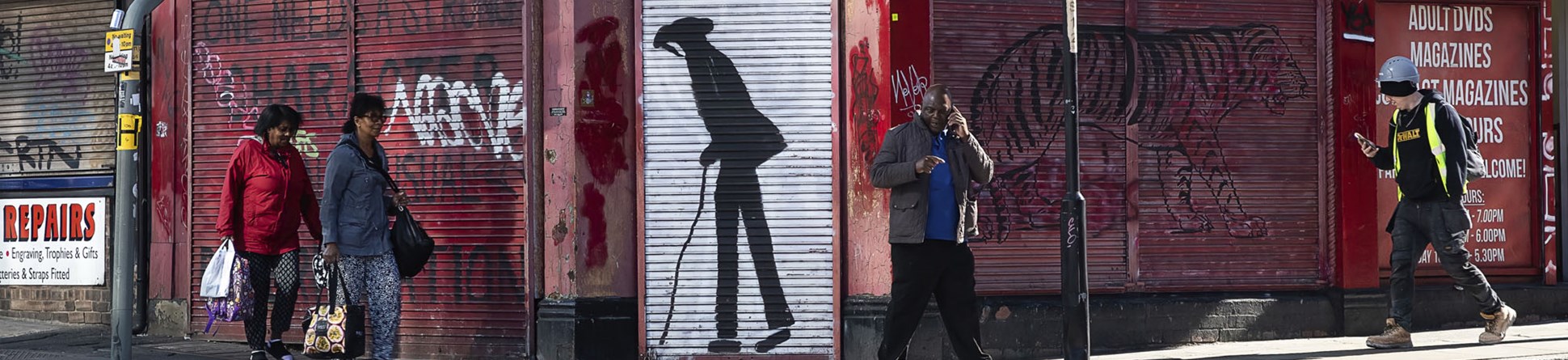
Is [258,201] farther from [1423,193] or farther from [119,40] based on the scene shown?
[1423,193]

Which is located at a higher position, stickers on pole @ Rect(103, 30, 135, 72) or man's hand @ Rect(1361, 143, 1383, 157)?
stickers on pole @ Rect(103, 30, 135, 72)

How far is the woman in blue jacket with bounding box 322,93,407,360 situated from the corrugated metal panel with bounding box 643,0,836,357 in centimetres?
162

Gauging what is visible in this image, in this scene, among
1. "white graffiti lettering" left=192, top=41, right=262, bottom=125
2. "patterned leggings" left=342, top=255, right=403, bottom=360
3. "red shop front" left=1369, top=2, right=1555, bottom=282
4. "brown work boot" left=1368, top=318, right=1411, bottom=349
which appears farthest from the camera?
"red shop front" left=1369, top=2, right=1555, bottom=282

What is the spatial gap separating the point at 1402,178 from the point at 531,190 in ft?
17.6

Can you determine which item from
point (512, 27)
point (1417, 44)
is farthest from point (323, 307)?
point (1417, 44)

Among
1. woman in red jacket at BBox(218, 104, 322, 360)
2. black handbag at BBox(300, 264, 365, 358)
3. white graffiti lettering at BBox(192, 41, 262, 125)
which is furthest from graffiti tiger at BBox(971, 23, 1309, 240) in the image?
white graffiti lettering at BBox(192, 41, 262, 125)

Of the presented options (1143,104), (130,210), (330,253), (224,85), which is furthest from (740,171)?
(224,85)

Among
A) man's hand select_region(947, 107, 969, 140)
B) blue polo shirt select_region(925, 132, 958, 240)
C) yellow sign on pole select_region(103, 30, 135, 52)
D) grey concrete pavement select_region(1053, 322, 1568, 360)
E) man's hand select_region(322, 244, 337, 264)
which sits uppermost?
yellow sign on pole select_region(103, 30, 135, 52)

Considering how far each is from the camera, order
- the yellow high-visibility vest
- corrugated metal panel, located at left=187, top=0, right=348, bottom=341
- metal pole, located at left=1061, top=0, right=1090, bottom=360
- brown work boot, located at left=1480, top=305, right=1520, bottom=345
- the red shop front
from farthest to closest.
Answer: the red shop front
corrugated metal panel, located at left=187, top=0, right=348, bottom=341
brown work boot, located at left=1480, top=305, right=1520, bottom=345
the yellow high-visibility vest
metal pole, located at left=1061, top=0, right=1090, bottom=360

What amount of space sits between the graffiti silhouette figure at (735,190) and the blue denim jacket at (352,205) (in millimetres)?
1997

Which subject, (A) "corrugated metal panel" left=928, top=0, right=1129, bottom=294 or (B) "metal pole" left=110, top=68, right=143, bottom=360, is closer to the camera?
(B) "metal pole" left=110, top=68, right=143, bottom=360

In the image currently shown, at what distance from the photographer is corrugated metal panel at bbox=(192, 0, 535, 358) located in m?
9.22

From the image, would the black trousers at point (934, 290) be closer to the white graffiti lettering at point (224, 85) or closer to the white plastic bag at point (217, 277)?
the white plastic bag at point (217, 277)

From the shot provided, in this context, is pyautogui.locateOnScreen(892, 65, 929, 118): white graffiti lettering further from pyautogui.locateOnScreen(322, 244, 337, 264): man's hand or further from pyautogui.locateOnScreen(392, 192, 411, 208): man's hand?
pyautogui.locateOnScreen(322, 244, 337, 264): man's hand
